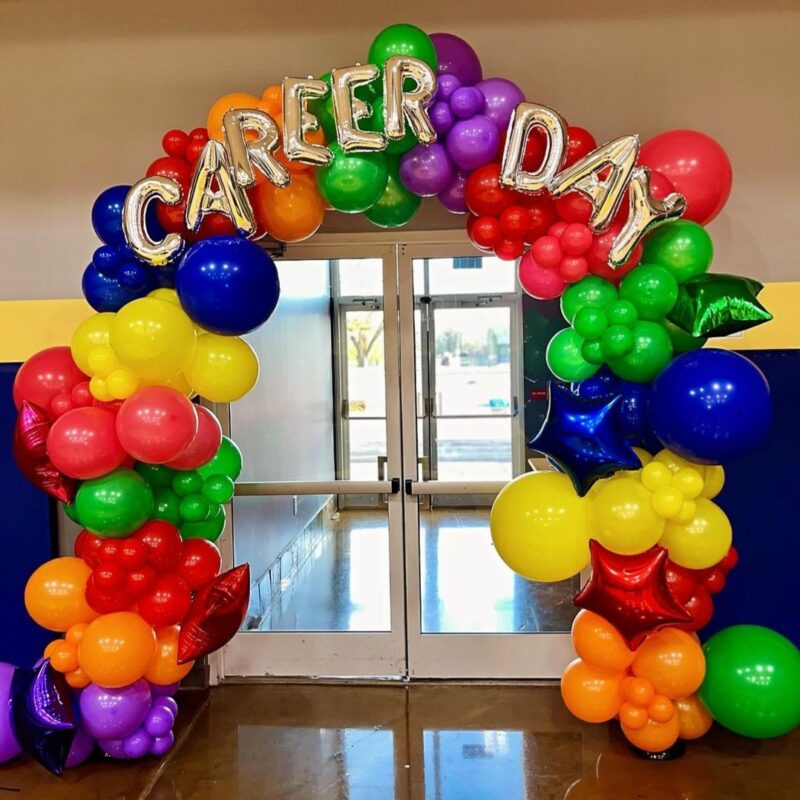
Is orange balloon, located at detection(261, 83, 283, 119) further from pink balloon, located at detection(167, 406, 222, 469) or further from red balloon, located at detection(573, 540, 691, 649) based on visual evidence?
red balloon, located at detection(573, 540, 691, 649)

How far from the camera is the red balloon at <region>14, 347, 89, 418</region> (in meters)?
2.42

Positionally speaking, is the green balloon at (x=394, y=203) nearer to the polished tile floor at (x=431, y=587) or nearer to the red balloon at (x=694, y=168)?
the red balloon at (x=694, y=168)

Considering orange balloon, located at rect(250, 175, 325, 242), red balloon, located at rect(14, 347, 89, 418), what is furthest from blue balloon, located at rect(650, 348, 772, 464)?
red balloon, located at rect(14, 347, 89, 418)

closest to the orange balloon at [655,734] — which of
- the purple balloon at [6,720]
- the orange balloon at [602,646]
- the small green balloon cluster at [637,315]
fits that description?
the orange balloon at [602,646]

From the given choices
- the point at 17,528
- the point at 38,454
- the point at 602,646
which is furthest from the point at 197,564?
the point at 602,646

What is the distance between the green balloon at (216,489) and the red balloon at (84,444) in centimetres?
35

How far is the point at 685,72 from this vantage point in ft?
9.73

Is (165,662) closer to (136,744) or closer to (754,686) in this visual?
(136,744)

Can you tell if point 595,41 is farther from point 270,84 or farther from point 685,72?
point 270,84

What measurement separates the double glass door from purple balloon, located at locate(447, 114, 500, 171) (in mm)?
942

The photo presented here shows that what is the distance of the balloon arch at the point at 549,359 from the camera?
2182mm

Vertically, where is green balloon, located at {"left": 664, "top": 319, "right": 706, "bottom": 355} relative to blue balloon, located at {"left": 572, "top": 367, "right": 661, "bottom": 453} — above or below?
above

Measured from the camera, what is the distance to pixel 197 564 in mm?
2525

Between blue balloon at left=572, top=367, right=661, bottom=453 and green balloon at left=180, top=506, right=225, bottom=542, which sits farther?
green balloon at left=180, top=506, right=225, bottom=542
